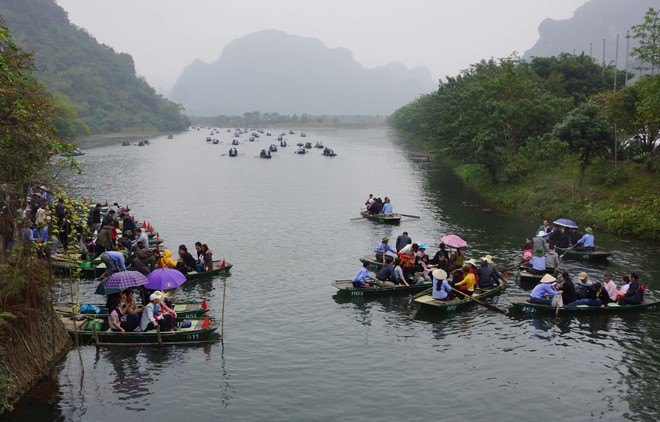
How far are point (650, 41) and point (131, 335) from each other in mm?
40323

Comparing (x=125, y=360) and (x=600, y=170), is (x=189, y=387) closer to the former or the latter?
(x=125, y=360)

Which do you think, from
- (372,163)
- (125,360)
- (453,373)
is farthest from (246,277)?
(372,163)

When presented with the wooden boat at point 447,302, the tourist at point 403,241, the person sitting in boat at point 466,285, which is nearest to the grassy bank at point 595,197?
the tourist at point 403,241

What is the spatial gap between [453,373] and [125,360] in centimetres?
1135

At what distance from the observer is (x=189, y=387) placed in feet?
61.2

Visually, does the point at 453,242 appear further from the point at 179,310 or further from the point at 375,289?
the point at 179,310

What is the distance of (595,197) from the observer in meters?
43.2

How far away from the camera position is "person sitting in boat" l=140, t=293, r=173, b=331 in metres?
21.0

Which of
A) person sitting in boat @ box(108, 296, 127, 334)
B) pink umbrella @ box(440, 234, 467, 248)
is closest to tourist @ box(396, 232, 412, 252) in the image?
pink umbrella @ box(440, 234, 467, 248)

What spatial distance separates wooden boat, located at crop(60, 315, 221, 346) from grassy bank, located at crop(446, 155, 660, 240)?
2938 centimetres

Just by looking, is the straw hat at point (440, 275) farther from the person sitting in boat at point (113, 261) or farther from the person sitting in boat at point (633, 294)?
the person sitting in boat at point (113, 261)

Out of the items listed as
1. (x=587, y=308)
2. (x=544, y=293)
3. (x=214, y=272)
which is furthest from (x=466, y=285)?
(x=214, y=272)

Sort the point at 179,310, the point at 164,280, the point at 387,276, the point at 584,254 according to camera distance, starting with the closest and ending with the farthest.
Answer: the point at 164,280
the point at 179,310
the point at 387,276
the point at 584,254

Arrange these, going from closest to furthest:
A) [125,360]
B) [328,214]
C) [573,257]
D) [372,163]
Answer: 1. [125,360]
2. [573,257]
3. [328,214]
4. [372,163]
